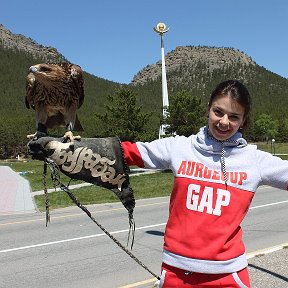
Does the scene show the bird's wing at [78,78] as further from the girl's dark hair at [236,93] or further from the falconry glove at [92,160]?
the girl's dark hair at [236,93]

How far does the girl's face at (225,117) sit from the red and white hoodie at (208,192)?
0.06 metres

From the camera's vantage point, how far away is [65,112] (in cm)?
210

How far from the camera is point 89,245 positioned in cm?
788

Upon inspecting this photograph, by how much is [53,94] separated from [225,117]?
0.85 meters

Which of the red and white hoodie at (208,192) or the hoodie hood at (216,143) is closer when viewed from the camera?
the red and white hoodie at (208,192)

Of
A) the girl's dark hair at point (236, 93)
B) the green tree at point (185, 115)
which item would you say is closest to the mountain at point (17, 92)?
the green tree at point (185, 115)

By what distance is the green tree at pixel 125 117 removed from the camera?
2495 centimetres

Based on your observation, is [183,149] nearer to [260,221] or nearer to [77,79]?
[77,79]

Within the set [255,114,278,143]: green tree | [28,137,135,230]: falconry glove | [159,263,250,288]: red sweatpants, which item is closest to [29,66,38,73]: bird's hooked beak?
[28,137,135,230]: falconry glove

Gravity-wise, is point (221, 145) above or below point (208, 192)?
above

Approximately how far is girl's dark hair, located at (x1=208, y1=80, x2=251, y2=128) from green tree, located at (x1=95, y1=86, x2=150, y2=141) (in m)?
22.5

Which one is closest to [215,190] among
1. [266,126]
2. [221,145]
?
[221,145]

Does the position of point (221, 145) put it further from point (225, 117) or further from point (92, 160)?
point (92, 160)

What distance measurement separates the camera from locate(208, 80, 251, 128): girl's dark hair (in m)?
2.00
